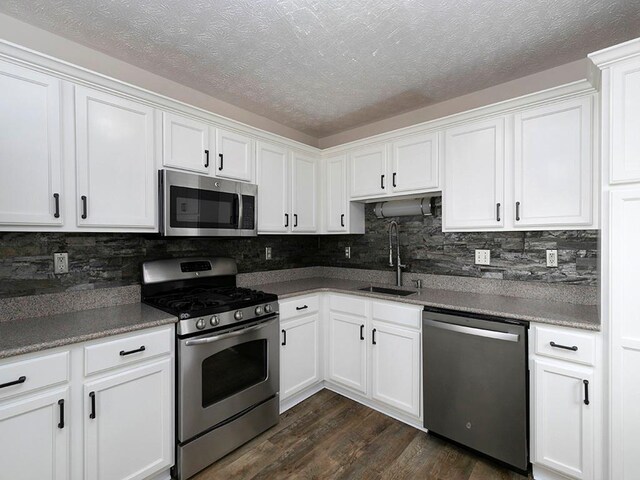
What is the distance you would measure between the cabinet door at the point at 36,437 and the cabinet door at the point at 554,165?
2814 mm

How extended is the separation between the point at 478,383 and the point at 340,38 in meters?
2.30

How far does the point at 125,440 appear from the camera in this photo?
5.37ft

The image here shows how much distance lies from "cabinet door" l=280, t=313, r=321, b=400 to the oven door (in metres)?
0.13

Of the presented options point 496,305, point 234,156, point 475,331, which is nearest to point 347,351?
point 475,331

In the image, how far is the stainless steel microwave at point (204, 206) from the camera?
2076 millimetres

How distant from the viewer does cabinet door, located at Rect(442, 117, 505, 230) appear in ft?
7.20

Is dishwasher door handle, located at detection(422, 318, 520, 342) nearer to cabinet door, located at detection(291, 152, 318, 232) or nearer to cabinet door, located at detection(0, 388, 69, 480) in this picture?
cabinet door, located at detection(291, 152, 318, 232)

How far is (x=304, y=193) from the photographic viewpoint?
123 inches

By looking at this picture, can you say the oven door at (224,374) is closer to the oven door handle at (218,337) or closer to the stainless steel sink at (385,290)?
the oven door handle at (218,337)

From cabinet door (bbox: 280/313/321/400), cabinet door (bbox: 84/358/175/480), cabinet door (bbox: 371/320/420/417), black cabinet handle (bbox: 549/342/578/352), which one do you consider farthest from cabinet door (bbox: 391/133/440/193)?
cabinet door (bbox: 84/358/175/480)

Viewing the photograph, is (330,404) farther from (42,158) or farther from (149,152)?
(42,158)

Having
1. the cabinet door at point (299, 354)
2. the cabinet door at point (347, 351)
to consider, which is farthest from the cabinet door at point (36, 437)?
the cabinet door at point (347, 351)

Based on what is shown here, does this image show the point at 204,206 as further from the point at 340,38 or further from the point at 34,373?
the point at 340,38

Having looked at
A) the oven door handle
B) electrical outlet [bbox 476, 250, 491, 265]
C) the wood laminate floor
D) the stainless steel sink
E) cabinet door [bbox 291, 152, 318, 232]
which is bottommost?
the wood laminate floor
